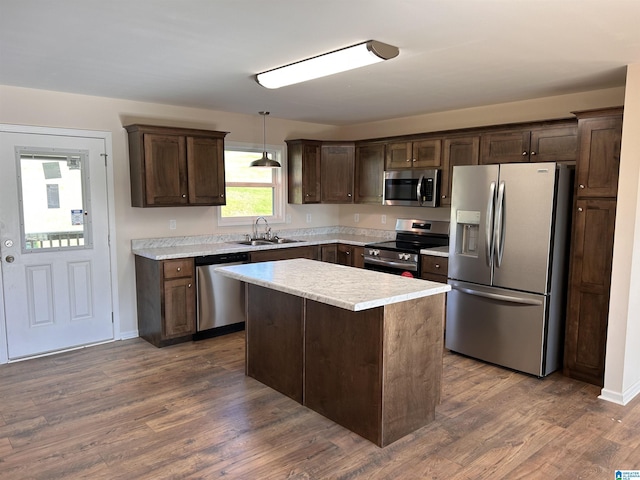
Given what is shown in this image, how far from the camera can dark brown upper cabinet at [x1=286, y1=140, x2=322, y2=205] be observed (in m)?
5.76

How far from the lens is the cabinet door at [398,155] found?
5.25 meters

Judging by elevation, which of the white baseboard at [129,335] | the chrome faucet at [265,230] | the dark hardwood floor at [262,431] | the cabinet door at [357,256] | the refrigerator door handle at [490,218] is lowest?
the dark hardwood floor at [262,431]

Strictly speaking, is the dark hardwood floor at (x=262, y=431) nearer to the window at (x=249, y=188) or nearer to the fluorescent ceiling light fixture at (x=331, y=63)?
the window at (x=249, y=188)

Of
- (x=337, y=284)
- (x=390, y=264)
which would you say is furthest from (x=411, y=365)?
(x=390, y=264)

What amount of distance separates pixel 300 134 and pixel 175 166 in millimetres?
1929

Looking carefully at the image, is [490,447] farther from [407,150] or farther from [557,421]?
[407,150]

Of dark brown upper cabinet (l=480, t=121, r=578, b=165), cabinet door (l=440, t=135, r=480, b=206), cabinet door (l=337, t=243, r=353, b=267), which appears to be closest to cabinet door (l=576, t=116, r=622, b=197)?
dark brown upper cabinet (l=480, t=121, r=578, b=165)

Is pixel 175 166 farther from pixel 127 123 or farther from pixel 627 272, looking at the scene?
pixel 627 272

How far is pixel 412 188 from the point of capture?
17.0 feet

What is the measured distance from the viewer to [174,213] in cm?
501

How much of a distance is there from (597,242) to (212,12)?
3099 mm

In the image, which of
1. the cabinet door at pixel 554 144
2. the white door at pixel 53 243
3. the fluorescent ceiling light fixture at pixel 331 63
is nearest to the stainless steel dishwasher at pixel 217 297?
the white door at pixel 53 243

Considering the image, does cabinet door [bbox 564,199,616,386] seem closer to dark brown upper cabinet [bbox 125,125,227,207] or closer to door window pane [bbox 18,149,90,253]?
dark brown upper cabinet [bbox 125,125,227,207]

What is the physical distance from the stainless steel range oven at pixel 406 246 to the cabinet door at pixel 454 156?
1.49ft
